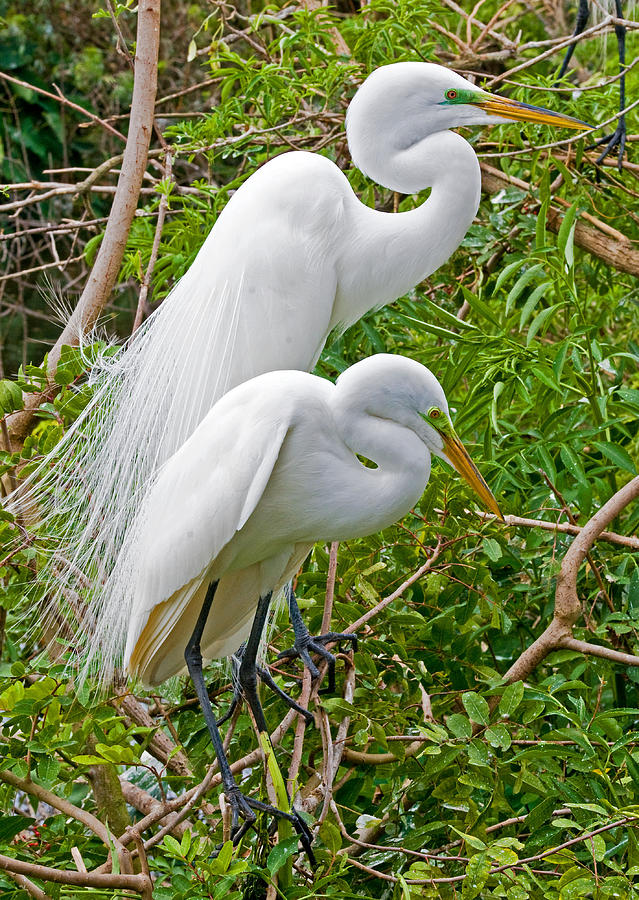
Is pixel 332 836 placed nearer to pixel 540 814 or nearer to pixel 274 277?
pixel 540 814

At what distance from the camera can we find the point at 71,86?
9.70m

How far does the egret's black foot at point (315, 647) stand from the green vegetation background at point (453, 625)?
41 mm

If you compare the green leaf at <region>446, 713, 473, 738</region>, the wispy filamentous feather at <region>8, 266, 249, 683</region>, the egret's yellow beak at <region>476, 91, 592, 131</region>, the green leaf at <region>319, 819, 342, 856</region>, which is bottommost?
the green leaf at <region>319, 819, 342, 856</region>

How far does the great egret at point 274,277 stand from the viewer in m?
1.78

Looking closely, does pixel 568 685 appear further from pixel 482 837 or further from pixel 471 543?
pixel 471 543

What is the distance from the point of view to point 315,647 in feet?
5.33

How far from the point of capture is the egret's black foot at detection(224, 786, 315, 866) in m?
1.30

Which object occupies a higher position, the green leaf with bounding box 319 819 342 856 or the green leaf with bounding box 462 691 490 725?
the green leaf with bounding box 462 691 490 725

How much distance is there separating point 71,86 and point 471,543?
907cm

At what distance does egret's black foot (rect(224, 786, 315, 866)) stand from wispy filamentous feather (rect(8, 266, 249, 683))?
384mm

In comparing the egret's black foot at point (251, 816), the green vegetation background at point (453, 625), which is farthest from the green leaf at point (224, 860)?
the egret's black foot at point (251, 816)

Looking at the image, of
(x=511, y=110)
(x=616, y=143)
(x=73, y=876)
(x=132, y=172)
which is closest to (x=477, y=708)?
(x=73, y=876)

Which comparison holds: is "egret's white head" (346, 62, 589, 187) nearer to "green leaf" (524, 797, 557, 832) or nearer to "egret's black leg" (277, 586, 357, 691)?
"egret's black leg" (277, 586, 357, 691)

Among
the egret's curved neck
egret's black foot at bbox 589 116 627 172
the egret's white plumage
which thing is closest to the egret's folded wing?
the egret's white plumage
